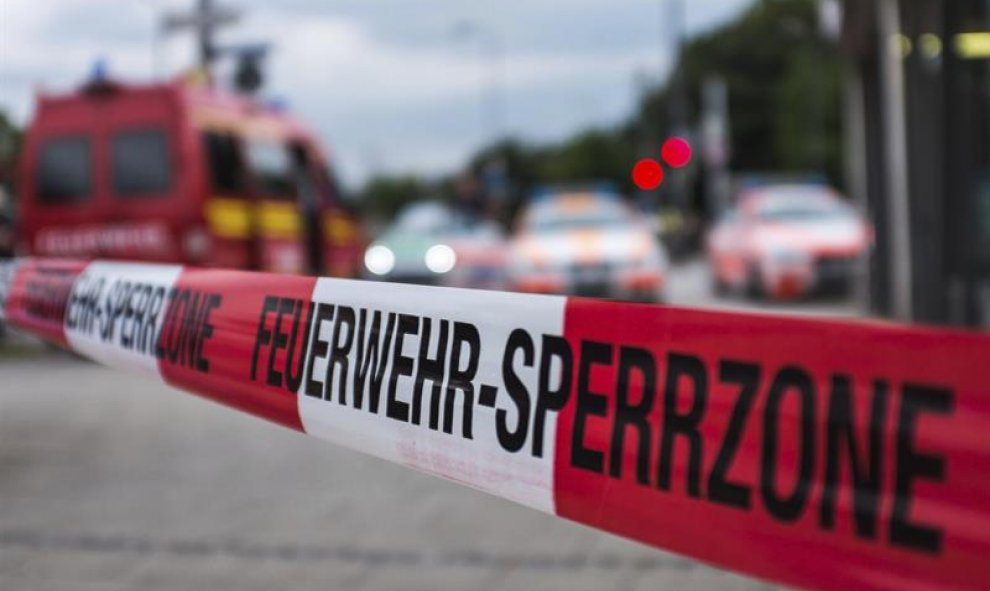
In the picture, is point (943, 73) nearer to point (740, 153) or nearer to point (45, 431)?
point (45, 431)

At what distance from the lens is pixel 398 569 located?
5.17m

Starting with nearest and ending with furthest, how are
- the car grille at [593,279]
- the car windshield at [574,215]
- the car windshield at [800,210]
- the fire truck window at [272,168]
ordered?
1. the fire truck window at [272,168]
2. the car grille at [593,279]
3. the car windshield at [574,215]
4. the car windshield at [800,210]

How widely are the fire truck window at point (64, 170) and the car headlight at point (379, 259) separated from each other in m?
6.15

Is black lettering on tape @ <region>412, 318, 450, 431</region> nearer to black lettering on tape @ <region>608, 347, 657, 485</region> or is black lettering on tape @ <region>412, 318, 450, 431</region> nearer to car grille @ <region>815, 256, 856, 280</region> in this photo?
black lettering on tape @ <region>608, 347, 657, 485</region>

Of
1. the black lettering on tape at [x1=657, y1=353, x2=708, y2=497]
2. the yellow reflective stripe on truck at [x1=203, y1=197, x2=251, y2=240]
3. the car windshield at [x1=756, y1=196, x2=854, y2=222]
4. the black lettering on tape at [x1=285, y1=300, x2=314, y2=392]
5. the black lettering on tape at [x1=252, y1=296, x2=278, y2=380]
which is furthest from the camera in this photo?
the car windshield at [x1=756, y1=196, x2=854, y2=222]

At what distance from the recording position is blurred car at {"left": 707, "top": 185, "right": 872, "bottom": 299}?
62.0 ft

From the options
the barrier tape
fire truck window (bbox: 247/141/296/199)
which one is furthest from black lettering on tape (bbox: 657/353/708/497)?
fire truck window (bbox: 247/141/296/199)

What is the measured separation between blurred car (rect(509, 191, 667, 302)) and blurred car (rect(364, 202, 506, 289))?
106cm

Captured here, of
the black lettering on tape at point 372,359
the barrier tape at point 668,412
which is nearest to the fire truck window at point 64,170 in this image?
the barrier tape at point 668,412

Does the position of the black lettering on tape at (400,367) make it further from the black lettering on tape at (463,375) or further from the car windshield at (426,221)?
the car windshield at (426,221)

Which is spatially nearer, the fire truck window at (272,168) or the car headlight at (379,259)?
the fire truck window at (272,168)

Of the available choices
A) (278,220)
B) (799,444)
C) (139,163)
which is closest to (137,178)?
(139,163)

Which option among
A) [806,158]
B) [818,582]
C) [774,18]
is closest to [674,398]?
[818,582]

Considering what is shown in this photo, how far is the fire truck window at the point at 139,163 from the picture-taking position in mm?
15023
